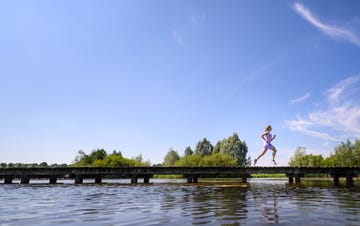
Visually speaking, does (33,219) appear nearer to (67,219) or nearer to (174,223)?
(67,219)

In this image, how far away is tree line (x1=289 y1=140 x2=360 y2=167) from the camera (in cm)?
9212

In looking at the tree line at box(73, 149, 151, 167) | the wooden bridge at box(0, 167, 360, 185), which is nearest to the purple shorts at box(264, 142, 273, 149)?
the wooden bridge at box(0, 167, 360, 185)

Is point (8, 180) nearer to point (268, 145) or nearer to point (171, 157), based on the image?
point (268, 145)

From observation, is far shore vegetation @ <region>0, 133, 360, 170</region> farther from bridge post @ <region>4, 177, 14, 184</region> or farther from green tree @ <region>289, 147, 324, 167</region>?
bridge post @ <region>4, 177, 14, 184</region>

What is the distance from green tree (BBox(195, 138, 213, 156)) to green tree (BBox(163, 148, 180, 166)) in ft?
37.3

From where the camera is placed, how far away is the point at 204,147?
119 m

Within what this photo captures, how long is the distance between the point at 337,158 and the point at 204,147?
47.0 m

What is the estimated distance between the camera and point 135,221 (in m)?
6.79

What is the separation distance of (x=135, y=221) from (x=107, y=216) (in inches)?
45.0

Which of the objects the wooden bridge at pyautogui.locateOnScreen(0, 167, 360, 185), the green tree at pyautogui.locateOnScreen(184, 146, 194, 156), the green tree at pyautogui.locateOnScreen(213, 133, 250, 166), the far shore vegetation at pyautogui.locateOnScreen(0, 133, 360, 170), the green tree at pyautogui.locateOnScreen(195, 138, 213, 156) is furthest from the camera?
the green tree at pyautogui.locateOnScreen(184, 146, 194, 156)

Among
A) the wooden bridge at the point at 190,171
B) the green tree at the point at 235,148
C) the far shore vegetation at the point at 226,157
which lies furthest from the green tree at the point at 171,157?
the wooden bridge at the point at 190,171

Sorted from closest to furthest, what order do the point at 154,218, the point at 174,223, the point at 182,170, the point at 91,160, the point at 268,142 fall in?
1. the point at 174,223
2. the point at 154,218
3. the point at 268,142
4. the point at 182,170
5. the point at 91,160

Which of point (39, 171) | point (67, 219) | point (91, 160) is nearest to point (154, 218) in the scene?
point (67, 219)

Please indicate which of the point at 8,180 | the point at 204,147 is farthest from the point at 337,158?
the point at 8,180
